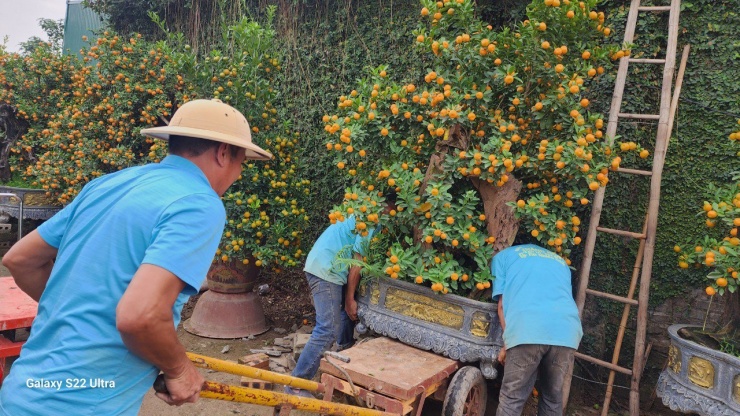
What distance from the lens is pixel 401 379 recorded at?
9.69 ft

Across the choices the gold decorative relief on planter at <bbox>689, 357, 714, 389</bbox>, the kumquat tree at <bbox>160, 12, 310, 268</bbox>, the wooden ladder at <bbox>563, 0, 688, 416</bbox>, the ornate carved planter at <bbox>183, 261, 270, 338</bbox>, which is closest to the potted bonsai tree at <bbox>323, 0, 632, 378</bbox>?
the wooden ladder at <bbox>563, 0, 688, 416</bbox>

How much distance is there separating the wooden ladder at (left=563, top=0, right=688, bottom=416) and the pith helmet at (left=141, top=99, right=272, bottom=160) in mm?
3088

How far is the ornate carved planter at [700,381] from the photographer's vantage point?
312 cm

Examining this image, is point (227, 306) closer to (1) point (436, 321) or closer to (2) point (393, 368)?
(1) point (436, 321)

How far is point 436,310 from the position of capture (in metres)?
3.63

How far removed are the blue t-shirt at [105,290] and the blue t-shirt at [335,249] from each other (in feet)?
8.00

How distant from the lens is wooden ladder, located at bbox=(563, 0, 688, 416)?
3992mm

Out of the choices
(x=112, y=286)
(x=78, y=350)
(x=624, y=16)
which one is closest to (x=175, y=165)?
(x=112, y=286)

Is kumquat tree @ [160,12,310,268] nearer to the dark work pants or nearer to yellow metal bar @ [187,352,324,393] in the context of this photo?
A: the dark work pants

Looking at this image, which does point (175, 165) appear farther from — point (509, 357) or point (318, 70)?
point (318, 70)

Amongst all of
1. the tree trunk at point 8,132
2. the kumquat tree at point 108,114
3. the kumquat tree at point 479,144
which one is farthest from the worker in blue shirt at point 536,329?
the tree trunk at point 8,132

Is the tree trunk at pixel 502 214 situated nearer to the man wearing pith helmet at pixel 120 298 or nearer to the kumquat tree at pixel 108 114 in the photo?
the man wearing pith helmet at pixel 120 298

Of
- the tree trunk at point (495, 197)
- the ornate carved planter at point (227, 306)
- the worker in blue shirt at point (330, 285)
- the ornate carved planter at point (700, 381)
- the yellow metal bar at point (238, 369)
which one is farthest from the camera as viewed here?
the ornate carved planter at point (227, 306)

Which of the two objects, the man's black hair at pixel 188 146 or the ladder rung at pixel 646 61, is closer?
the man's black hair at pixel 188 146
